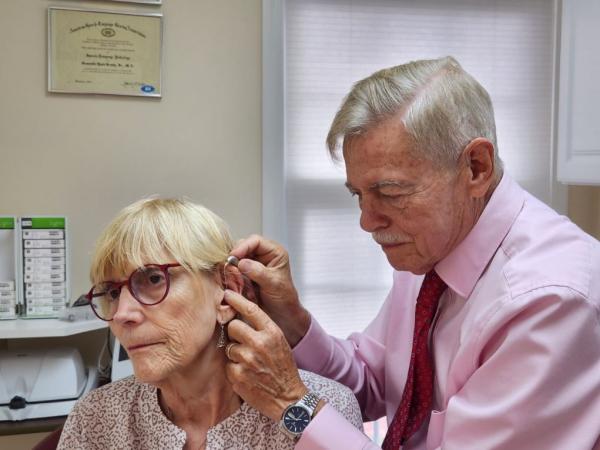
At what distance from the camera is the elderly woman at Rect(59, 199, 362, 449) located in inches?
45.1

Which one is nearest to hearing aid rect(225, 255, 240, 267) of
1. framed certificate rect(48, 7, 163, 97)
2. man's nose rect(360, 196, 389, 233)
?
man's nose rect(360, 196, 389, 233)

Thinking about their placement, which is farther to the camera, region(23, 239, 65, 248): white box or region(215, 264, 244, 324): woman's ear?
region(23, 239, 65, 248): white box

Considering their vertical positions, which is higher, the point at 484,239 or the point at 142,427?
the point at 484,239

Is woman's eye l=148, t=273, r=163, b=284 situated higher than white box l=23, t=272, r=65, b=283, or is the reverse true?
woman's eye l=148, t=273, r=163, b=284

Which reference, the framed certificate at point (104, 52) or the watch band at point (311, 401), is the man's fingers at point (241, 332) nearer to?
the watch band at point (311, 401)

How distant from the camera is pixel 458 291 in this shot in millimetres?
1238

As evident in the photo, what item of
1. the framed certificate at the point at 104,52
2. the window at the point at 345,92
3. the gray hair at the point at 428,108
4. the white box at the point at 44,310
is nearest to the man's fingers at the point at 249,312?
the gray hair at the point at 428,108

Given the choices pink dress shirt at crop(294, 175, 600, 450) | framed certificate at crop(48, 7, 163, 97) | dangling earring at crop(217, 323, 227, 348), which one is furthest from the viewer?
framed certificate at crop(48, 7, 163, 97)

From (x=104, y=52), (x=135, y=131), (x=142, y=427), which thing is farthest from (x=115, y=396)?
(x=104, y=52)

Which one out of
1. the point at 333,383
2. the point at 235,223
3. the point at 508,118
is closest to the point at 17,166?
the point at 235,223

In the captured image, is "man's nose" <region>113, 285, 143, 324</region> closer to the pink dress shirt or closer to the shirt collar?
the pink dress shirt

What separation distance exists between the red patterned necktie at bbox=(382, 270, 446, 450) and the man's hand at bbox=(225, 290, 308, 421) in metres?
0.26

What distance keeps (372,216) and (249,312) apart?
1.03ft

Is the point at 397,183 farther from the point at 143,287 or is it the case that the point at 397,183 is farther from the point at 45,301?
the point at 45,301
